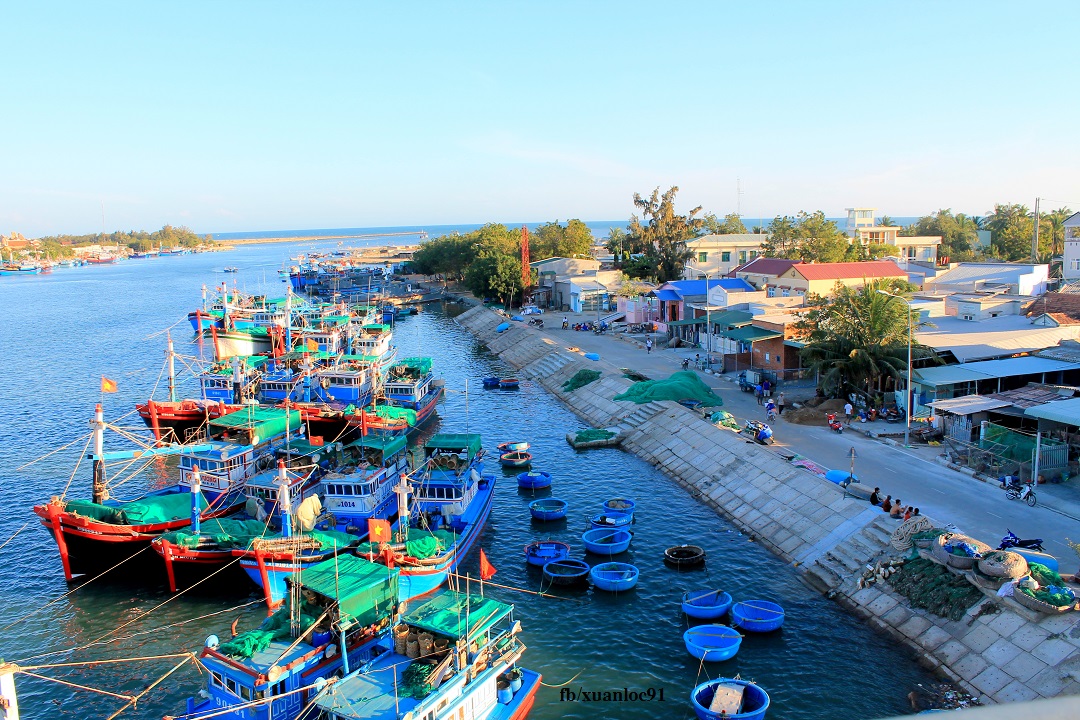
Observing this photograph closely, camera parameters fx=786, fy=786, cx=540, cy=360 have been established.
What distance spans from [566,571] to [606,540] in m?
2.86

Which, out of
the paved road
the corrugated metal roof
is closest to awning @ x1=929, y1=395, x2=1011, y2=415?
the paved road

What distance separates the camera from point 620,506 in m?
35.4

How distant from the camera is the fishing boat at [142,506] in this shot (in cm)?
3094

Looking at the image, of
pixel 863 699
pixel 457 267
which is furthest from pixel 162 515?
pixel 457 267

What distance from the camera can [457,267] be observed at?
14075cm

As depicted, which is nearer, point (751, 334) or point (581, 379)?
point (751, 334)

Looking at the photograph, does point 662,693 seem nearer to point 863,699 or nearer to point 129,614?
point 863,699

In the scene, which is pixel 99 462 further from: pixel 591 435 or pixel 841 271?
pixel 841 271

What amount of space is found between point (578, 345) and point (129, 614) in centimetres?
4933

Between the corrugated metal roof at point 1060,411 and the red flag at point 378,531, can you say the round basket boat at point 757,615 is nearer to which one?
the red flag at point 378,531

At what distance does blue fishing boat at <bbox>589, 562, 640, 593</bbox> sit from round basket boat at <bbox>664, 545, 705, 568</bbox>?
1749 millimetres

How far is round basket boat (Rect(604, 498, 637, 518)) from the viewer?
34656 mm

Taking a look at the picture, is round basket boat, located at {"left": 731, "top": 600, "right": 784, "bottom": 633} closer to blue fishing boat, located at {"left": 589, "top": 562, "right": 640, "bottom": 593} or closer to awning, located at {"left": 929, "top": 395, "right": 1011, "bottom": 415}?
blue fishing boat, located at {"left": 589, "top": 562, "right": 640, "bottom": 593}

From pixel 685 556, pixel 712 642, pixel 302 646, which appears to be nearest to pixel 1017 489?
pixel 685 556
